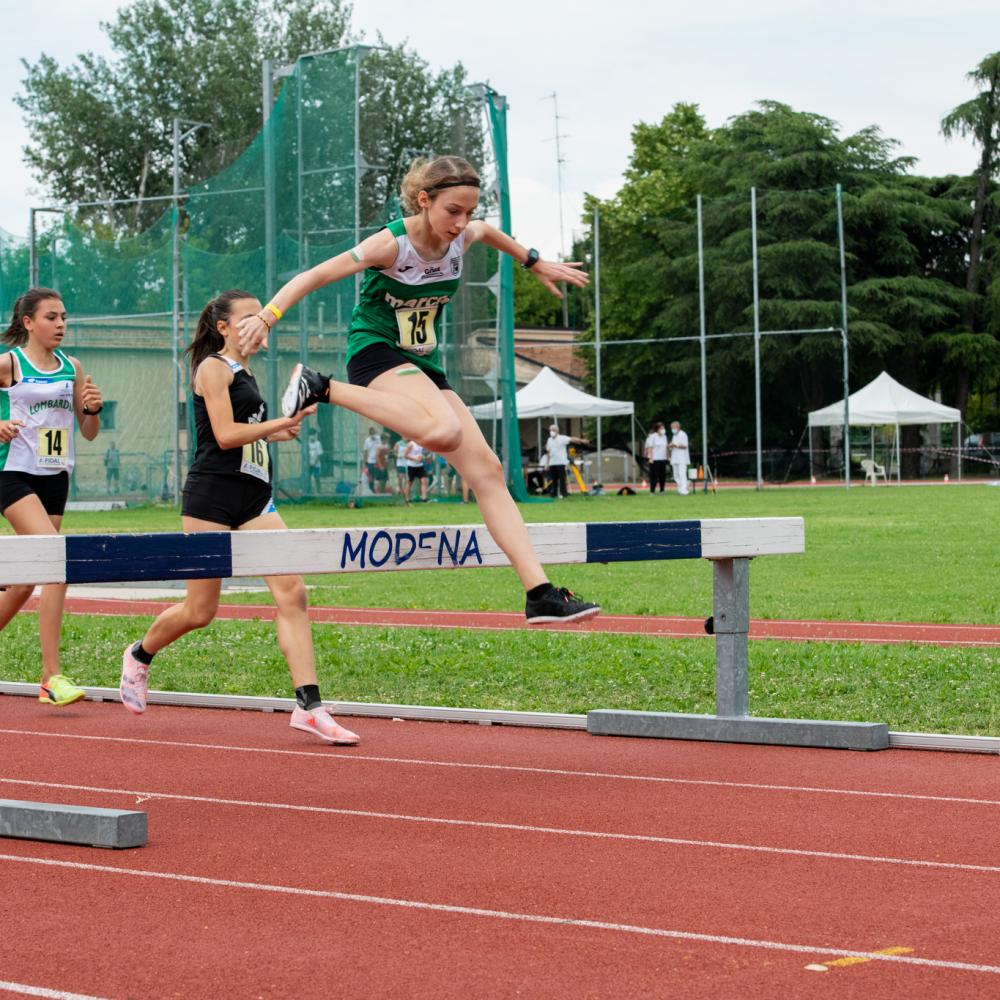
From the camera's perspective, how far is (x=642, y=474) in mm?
53719

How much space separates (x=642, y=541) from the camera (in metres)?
6.81

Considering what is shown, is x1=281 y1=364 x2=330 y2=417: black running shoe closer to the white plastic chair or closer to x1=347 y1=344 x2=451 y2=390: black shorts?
x1=347 y1=344 x2=451 y2=390: black shorts

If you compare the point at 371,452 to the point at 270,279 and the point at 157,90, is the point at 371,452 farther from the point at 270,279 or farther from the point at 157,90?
the point at 157,90

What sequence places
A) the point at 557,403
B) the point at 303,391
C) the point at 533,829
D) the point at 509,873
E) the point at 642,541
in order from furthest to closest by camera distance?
the point at 557,403
the point at 642,541
the point at 303,391
the point at 533,829
the point at 509,873

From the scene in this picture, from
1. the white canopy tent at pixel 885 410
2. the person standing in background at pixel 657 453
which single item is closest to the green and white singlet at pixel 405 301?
the person standing in background at pixel 657 453

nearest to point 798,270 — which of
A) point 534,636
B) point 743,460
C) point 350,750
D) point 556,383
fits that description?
point 743,460

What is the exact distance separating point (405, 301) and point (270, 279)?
951 inches

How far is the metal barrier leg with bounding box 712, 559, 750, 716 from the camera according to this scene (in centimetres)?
762

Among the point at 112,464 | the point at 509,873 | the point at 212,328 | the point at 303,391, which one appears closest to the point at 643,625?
the point at 212,328

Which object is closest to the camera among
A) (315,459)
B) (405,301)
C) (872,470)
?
(405,301)

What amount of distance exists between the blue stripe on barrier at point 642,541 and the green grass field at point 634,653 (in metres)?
1.39

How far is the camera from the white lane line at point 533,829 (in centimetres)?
502

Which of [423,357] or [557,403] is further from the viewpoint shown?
[557,403]

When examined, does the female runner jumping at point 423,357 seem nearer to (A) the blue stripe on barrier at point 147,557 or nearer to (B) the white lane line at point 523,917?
(A) the blue stripe on barrier at point 147,557
